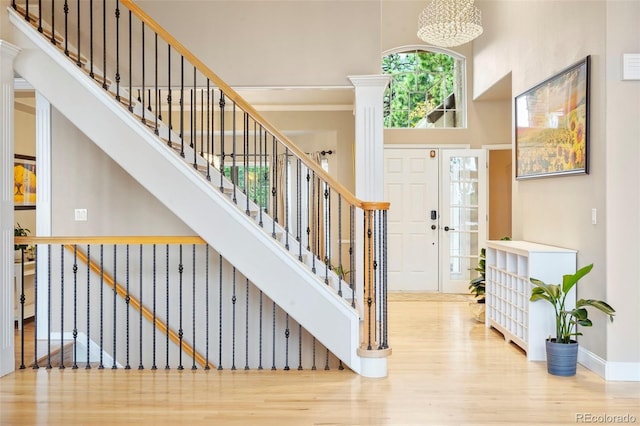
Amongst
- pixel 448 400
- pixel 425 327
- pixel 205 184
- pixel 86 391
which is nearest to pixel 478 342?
pixel 425 327

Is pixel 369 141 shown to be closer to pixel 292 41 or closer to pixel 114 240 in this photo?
pixel 292 41

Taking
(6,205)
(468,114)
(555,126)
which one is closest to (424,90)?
(468,114)

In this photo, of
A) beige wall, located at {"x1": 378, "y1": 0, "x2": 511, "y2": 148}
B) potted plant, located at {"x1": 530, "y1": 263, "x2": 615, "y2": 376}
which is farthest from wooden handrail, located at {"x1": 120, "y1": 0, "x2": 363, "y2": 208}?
beige wall, located at {"x1": 378, "y1": 0, "x2": 511, "y2": 148}

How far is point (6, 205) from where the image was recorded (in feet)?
12.7

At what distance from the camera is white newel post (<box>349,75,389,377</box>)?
17.2ft

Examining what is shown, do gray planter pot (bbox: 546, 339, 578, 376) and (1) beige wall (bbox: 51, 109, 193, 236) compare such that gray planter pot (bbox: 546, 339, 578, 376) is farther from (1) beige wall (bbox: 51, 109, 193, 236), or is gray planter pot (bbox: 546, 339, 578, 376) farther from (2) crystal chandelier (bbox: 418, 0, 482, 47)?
(2) crystal chandelier (bbox: 418, 0, 482, 47)

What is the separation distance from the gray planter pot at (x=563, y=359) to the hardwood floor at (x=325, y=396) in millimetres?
73

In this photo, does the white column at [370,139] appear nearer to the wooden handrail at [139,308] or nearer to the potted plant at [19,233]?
the wooden handrail at [139,308]

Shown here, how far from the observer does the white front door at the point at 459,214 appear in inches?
312

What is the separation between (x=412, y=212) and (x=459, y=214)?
69cm

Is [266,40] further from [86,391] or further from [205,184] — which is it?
[86,391]

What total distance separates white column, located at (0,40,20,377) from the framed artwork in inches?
115

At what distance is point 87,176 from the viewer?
17.5 ft

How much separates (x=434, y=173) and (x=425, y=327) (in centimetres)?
295
